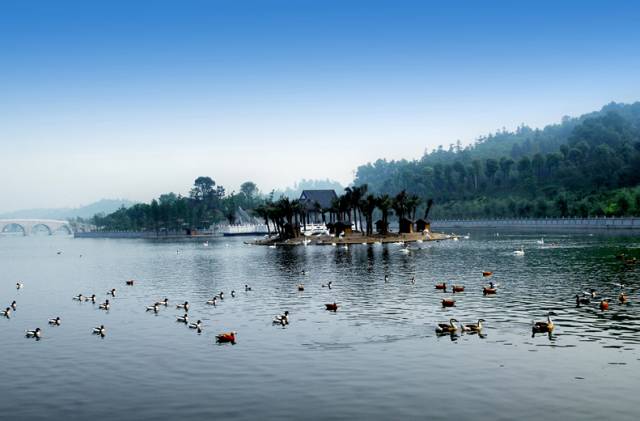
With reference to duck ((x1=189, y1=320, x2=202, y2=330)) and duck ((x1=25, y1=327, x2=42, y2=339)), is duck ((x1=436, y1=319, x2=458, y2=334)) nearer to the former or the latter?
duck ((x1=189, y1=320, x2=202, y2=330))

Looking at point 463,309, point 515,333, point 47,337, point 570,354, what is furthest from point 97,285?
point 570,354

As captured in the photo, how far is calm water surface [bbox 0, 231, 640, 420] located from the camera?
30.0 meters

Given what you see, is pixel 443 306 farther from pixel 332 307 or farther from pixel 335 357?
pixel 335 357

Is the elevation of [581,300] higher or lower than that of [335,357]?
higher

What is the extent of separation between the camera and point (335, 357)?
1565 inches

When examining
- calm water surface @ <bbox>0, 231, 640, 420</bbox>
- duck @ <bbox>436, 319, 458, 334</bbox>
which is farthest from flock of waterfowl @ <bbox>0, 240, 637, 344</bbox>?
calm water surface @ <bbox>0, 231, 640, 420</bbox>

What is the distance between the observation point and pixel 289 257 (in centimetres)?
13762

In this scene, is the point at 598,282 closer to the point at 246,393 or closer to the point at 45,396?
the point at 246,393

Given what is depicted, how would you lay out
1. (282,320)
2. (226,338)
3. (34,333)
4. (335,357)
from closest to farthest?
(335,357), (226,338), (34,333), (282,320)

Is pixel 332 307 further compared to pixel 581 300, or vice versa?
Result: pixel 332 307

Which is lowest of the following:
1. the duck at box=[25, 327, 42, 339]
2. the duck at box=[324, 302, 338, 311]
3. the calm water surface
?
the calm water surface

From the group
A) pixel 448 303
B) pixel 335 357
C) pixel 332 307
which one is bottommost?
pixel 335 357

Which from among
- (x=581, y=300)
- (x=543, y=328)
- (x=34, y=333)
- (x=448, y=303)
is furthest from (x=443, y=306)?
(x=34, y=333)

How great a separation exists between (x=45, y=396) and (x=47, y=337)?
1871 centimetres
